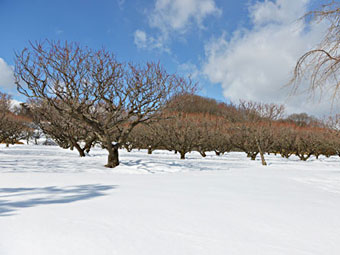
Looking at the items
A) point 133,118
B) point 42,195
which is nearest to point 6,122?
point 133,118

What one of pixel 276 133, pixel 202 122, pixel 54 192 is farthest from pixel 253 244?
pixel 276 133

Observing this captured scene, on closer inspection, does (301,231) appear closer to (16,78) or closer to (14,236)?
(14,236)

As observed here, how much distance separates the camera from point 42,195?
144 inches

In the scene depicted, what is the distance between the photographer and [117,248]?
6.43 ft

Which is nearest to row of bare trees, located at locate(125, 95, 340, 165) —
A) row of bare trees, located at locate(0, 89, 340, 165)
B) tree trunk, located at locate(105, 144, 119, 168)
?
row of bare trees, located at locate(0, 89, 340, 165)

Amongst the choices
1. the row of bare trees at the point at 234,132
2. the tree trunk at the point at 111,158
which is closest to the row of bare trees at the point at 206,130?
the row of bare trees at the point at 234,132

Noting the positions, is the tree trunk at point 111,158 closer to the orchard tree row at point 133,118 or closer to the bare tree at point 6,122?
the orchard tree row at point 133,118

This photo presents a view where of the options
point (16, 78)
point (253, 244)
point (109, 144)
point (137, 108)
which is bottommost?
point (253, 244)

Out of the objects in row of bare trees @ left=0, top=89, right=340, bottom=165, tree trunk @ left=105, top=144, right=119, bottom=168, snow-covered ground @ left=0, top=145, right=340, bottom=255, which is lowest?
snow-covered ground @ left=0, top=145, right=340, bottom=255

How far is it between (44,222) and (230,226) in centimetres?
219

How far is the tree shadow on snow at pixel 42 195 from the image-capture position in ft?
10.0

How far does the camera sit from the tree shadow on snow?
305 cm

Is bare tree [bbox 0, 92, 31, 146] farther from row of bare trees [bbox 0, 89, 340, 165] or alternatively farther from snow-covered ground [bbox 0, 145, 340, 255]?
snow-covered ground [bbox 0, 145, 340, 255]

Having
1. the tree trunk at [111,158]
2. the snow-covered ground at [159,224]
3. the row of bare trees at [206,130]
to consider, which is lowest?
the snow-covered ground at [159,224]
